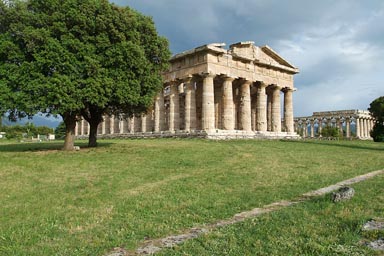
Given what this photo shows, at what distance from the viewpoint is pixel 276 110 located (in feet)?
169

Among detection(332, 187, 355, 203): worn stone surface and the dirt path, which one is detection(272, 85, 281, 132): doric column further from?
detection(332, 187, 355, 203): worn stone surface

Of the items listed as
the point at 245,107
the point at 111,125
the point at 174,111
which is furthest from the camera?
the point at 111,125

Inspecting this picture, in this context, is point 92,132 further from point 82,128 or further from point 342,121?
point 342,121

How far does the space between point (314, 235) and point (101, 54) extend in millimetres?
20393

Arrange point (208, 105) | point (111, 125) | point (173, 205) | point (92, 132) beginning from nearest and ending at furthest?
point (173, 205), point (92, 132), point (208, 105), point (111, 125)

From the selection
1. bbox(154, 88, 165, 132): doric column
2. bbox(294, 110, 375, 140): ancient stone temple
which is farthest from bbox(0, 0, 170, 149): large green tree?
bbox(294, 110, 375, 140): ancient stone temple

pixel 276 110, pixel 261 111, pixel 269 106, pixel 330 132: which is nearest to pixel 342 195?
pixel 261 111

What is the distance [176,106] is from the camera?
45.5m

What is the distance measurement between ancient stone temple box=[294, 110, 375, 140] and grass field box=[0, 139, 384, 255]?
82.2 meters

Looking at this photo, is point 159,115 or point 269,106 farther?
point 269,106

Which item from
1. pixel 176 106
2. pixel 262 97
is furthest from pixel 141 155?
pixel 262 97

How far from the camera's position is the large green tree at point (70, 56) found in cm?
2181

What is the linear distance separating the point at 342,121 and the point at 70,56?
298 ft

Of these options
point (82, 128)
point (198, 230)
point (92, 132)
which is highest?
point (82, 128)
